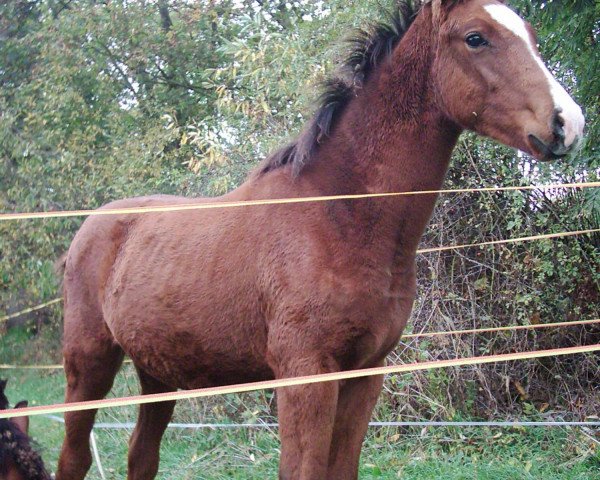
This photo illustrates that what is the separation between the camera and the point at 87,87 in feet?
40.1

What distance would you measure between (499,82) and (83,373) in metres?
2.87

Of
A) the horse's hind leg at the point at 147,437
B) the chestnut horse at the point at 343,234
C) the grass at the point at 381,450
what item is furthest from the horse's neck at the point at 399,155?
the grass at the point at 381,450

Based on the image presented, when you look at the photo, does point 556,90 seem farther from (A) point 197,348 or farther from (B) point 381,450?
(B) point 381,450

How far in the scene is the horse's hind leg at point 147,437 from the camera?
4.66 metres

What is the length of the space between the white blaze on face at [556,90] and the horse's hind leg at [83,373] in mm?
2732

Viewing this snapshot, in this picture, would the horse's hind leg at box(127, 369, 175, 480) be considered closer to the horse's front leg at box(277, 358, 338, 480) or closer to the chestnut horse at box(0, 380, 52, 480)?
the chestnut horse at box(0, 380, 52, 480)

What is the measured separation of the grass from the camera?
540cm

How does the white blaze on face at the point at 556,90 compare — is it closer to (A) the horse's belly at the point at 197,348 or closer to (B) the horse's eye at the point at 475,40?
(B) the horse's eye at the point at 475,40

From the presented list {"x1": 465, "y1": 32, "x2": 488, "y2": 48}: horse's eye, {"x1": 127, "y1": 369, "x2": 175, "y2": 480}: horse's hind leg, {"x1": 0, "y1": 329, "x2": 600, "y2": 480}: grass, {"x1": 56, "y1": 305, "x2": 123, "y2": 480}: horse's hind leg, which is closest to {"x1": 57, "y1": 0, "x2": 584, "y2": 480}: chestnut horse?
{"x1": 465, "y1": 32, "x2": 488, "y2": 48}: horse's eye

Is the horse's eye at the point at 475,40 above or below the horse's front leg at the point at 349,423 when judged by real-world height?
above

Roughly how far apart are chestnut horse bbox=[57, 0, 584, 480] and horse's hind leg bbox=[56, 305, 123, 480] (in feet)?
1.54

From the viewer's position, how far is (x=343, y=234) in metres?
3.34

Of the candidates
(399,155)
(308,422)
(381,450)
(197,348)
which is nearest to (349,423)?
(308,422)

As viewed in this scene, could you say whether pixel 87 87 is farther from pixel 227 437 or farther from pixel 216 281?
pixel 216 281
